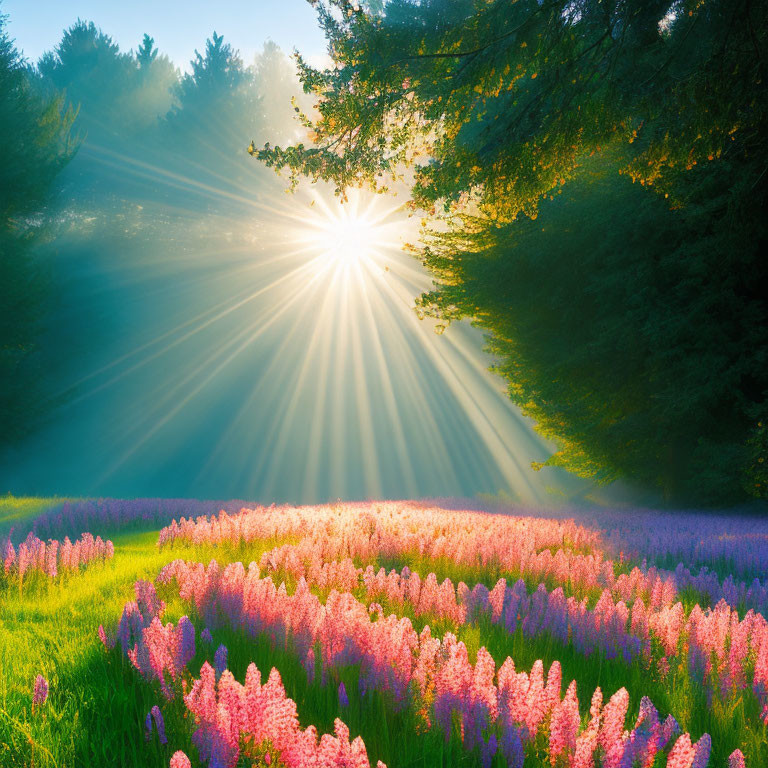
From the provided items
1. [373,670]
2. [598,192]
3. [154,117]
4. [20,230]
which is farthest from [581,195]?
[154,117]

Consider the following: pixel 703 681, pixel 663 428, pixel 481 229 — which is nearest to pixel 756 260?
pixel 663 428

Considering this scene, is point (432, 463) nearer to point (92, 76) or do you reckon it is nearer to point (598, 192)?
point (598, 192)

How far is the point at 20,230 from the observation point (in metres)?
31.4

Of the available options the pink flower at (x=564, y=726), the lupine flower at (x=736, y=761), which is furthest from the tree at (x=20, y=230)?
the lupine flower at (x=736, y=761)

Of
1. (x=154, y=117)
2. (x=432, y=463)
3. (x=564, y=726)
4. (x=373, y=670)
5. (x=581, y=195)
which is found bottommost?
(x=432, y=463)

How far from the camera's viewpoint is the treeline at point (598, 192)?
7.46 meters

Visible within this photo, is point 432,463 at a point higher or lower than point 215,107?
lower

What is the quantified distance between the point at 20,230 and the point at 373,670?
37263 mm

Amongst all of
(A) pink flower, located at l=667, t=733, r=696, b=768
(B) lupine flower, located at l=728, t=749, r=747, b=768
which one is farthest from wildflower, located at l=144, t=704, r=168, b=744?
(B) lupine flower, located at l=728, t=749, r=747, b=768

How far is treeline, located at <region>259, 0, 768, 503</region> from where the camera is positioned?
7.46 meters

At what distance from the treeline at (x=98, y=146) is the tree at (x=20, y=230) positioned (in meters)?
0.07

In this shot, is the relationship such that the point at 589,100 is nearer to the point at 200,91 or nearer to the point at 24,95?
the point at 24,95

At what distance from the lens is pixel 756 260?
12.8 meters

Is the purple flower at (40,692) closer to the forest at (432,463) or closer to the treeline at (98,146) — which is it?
the forest at (432,463)
